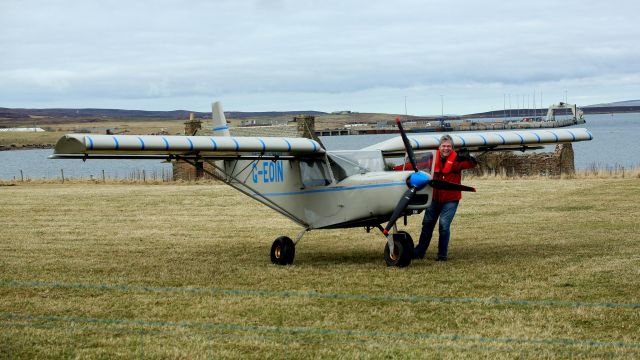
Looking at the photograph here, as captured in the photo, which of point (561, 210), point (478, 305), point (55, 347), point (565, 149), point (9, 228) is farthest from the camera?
point (565, 149)

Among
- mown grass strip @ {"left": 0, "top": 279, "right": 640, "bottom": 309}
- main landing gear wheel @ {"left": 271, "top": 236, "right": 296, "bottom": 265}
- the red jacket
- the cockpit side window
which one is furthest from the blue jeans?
mown grass strip @ {"left": 0, "top": 279, "right": 640, "bottom": 309}

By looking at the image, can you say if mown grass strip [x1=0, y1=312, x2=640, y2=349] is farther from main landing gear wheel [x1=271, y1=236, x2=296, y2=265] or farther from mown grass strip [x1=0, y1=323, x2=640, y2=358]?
main landing gear wheel [x1=271, y1=236, x2=296, y2=265]

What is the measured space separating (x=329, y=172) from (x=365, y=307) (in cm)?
484

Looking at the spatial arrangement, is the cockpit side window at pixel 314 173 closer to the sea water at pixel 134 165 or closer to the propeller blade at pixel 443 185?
the propeller blade at pixel 443 185

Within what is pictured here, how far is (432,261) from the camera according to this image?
1425 centimetres

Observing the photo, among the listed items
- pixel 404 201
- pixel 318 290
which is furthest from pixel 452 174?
pixel 318 290

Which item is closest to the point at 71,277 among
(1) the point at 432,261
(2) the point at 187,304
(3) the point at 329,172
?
(2) the point at 187,304

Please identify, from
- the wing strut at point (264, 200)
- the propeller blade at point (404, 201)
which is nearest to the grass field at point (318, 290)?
the wing strut at point (264, 200)

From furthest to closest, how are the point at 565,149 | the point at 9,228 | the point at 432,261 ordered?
the point at 565,149 < the point at 9,228 < the point at 432,261

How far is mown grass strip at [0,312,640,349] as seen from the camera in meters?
8.23

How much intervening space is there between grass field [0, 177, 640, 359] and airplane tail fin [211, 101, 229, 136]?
7.32 feet

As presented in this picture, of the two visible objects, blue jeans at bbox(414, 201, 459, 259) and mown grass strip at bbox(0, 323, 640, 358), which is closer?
mown grass strip at bbox(0, 323, 640, 358)

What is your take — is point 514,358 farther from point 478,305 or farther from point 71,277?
point 71,277

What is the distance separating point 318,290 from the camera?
11.5 meters
